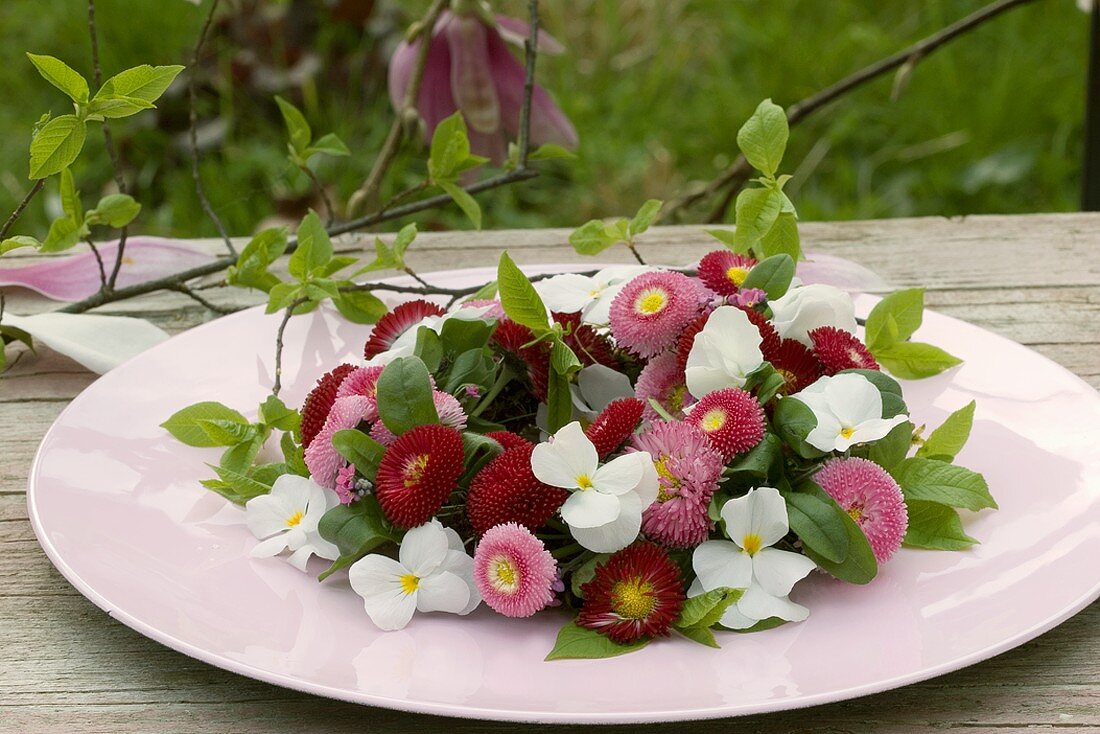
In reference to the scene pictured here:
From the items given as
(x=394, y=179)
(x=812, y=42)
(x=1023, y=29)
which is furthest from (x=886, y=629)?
(x=1023, y=29)

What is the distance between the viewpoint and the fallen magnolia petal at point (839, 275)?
80 cm

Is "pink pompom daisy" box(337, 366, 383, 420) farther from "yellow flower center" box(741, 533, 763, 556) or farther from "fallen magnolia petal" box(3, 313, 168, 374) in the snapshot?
"fallen magnolia petal" box(3, 313, 168, 374)

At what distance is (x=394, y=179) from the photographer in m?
1.88

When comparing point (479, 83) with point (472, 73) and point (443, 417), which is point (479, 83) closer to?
point (472, 73)

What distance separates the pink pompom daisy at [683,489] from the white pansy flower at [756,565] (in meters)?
→ 0.01

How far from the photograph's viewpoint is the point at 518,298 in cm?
53

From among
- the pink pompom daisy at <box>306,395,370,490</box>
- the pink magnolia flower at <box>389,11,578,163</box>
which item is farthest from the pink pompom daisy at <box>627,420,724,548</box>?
the pink magnolia flower at <box>389,11,578,163</box>

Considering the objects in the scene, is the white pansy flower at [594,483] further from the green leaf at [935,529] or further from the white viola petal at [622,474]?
the green leaf at [935,529]

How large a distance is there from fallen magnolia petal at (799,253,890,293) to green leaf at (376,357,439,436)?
0.34 meters

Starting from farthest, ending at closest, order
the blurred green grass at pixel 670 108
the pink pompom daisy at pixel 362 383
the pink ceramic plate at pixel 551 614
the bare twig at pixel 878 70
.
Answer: the blurred green grass at pixel 670 108
the bare twig at pixel 878 70
the pink pompom daisy at pixel 362 383
the pink ceramic plate at pixel 551 614

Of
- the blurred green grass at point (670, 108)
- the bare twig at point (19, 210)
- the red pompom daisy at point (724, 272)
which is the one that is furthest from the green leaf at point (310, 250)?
the blurred green grass at point (670, 108)

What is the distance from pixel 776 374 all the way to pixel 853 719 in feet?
0.44

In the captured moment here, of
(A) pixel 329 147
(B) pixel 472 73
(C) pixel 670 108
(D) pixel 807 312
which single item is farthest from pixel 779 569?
(C) pixel 670 108

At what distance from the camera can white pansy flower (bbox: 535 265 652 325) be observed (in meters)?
0.58
